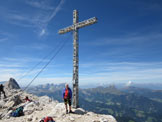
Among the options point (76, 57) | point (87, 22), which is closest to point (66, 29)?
point (87, 22)

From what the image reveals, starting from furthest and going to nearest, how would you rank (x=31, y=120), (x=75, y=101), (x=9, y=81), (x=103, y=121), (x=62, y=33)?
(x=9, y=81)
(x=62, y=33)
(x=75, y=101)
(x=31, y=120)
(x=103, y=121)

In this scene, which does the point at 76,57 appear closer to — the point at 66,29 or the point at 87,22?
the point at 87,22

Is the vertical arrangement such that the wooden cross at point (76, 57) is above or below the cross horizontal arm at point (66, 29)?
below

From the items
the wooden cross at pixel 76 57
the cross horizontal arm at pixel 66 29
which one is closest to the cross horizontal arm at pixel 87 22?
the wooden cross at pixel 76 57

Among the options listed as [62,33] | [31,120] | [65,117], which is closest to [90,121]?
[65,117]

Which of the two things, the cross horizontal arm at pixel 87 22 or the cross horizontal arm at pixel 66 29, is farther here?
the cross horizontal arm at pixel 66 29

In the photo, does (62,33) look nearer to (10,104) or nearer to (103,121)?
(103,121)

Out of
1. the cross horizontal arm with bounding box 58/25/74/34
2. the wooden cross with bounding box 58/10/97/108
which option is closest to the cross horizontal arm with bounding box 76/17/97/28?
the wooden cross with bounding box 58/10/97/108

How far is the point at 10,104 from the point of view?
17609 mm

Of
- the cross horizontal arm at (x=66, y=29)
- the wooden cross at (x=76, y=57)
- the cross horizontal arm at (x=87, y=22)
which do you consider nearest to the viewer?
the cross horizontal arm at (x=87, y=22)

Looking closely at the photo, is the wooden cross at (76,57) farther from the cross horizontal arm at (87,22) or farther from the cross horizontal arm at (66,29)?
the cross horizontal arm at (66,29)

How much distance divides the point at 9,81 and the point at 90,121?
44.7 metres

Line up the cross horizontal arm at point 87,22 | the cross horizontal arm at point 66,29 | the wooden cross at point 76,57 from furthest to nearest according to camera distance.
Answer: the cross horizontal arm at point 66,29 < the wooden cross at point 76,57 < the cross horizontal arm at point 87,22

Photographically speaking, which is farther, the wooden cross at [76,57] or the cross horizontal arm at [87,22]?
the wooden cross at [76,57]
